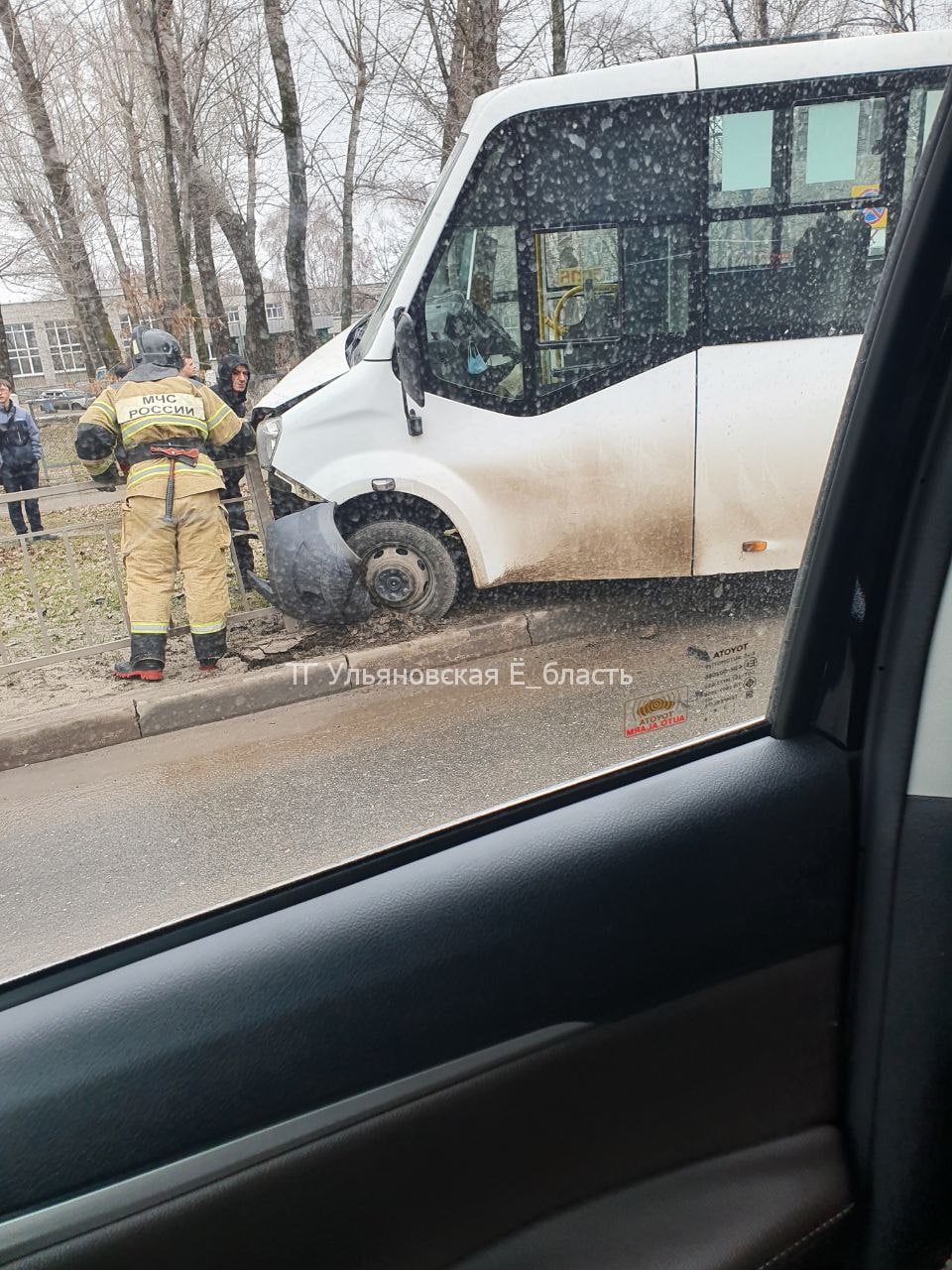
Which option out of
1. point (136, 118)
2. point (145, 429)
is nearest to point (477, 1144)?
point (136, 118)

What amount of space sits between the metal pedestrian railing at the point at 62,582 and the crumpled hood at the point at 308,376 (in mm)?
674

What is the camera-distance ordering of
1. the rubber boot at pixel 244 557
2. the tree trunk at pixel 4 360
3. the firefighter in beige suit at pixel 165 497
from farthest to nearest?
the rubber boot at pixel 244 557
the firefighter in beige suit at pixel 165 497
the tree trunk at pixel 4 360

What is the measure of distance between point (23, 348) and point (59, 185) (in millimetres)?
299

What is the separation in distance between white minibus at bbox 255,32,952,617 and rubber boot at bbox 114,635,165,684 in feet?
1.75

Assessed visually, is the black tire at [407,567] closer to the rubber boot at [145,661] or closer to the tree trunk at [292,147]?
the rubber boot at [145,661]

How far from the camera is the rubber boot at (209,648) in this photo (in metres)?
3.46

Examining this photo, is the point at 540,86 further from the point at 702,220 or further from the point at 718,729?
the point at 718,729

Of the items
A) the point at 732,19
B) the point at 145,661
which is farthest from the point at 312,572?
the point at 732,19

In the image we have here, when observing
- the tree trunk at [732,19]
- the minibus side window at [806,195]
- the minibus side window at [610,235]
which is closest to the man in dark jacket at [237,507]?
the minibus side window at [610,235]

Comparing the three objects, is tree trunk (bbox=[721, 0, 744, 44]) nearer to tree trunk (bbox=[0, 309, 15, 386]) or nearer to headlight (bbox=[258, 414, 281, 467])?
tree trunk (bbox=[0, 309, 15, 386])

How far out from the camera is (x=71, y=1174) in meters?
0.97

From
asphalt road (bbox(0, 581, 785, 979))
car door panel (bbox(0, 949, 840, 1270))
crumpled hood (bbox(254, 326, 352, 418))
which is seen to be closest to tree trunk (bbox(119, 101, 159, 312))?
crumpled hood (bbox(254, 326, 352, 418))

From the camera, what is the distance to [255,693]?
10.1 ft

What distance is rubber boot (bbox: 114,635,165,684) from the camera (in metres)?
2.95
